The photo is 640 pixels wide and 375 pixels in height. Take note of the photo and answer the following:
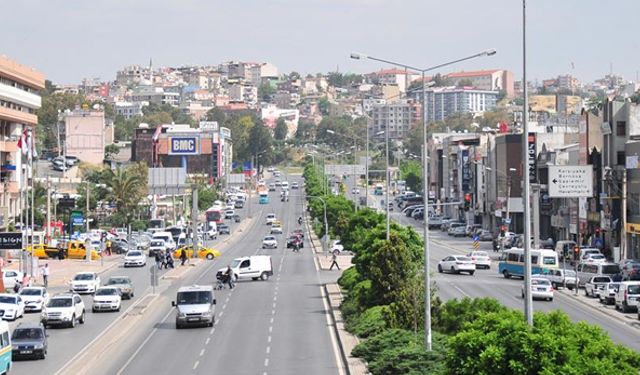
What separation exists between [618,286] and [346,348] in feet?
72.0

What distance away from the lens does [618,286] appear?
56.8 meters

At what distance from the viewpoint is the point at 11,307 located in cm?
5141

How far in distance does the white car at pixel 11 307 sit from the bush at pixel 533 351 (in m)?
33.5

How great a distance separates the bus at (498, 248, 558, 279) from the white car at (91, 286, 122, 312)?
22728mm

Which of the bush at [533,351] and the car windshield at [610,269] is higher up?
the bush at [533,351]

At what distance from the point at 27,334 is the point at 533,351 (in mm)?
24081

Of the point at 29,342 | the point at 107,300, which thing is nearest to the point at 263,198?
the point at 107,300

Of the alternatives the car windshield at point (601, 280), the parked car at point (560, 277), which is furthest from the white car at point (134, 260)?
the car windshield at point (601, 280)

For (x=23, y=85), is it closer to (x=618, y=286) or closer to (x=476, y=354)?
(x=618, y=286)

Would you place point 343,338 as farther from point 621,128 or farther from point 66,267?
point 621,128

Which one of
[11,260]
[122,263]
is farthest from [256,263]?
[11,260]

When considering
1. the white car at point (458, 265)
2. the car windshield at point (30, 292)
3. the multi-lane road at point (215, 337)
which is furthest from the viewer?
the white car at point (458, 265)

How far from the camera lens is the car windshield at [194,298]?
4856cm

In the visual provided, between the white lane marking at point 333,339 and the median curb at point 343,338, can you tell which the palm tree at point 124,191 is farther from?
the white lane marking at point 333,339
